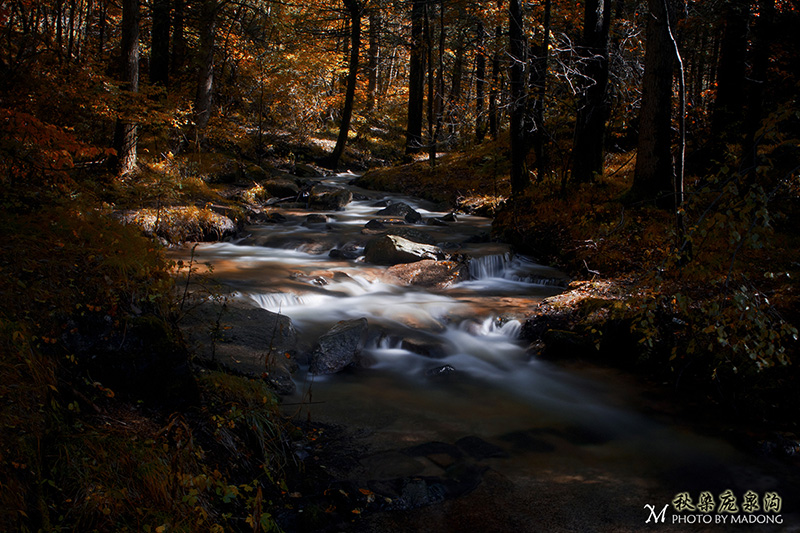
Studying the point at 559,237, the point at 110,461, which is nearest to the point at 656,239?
the point at 559,237

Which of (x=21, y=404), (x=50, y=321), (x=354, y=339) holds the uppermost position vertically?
(x=50, y=321)

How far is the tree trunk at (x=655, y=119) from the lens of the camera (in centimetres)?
901

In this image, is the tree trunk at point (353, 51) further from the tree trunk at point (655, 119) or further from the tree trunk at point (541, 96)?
the tree trunk at point (655, 119)

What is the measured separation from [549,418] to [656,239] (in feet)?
14.5

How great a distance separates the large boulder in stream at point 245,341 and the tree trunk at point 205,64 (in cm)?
1042

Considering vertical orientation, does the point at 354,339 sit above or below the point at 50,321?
below

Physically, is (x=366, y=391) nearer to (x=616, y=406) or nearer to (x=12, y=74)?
(x=616, y=406)

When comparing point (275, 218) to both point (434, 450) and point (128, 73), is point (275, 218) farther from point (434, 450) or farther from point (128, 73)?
point (434, 450)

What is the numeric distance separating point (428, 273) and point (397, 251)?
1.11m

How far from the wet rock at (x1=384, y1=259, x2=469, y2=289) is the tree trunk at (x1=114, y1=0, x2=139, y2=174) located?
6.34 m

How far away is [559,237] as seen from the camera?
10562mm

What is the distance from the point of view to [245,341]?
231 inches

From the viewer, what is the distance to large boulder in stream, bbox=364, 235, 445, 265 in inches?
419

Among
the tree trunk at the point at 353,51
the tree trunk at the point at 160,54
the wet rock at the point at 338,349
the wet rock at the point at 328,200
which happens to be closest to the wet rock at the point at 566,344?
the wet rock at the point at 338,349
